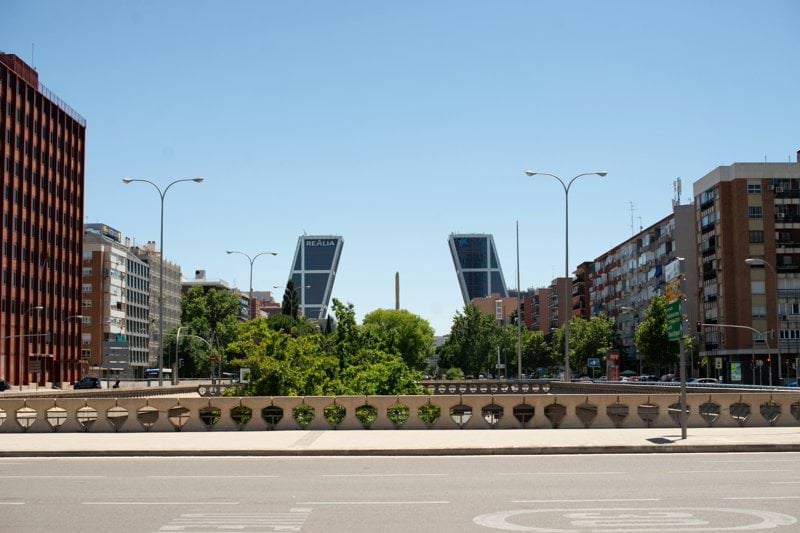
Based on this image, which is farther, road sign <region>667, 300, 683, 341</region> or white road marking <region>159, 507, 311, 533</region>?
road sign <region>667, 300, 683, 341</region>

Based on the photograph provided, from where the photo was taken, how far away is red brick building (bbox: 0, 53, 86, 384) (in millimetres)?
97250

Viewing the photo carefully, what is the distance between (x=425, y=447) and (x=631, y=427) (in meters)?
8.53

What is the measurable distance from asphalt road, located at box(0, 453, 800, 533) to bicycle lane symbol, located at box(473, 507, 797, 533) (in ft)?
0.04

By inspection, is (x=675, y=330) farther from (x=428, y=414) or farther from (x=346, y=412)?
(x=346, y=412)

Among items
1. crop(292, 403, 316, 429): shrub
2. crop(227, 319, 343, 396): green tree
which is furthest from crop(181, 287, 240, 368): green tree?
crop(292, 403, 316, 429): shrub

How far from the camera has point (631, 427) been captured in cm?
2798

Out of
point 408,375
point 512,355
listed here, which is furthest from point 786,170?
point 512,355

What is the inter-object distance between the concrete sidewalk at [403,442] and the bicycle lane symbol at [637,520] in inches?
371

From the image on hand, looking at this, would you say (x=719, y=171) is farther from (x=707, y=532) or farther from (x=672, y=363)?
(x=707, y=532)

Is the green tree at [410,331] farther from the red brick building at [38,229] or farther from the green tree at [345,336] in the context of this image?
the green tree at [345,336]

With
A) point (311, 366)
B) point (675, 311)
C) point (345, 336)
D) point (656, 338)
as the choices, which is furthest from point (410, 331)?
point (675, 311)

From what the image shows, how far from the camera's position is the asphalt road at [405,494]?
11.6m

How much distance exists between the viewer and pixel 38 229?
10519cm

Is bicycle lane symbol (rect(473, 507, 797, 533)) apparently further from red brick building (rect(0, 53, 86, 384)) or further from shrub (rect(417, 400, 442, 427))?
red brick building (rect(0, 53, 86, 384))
